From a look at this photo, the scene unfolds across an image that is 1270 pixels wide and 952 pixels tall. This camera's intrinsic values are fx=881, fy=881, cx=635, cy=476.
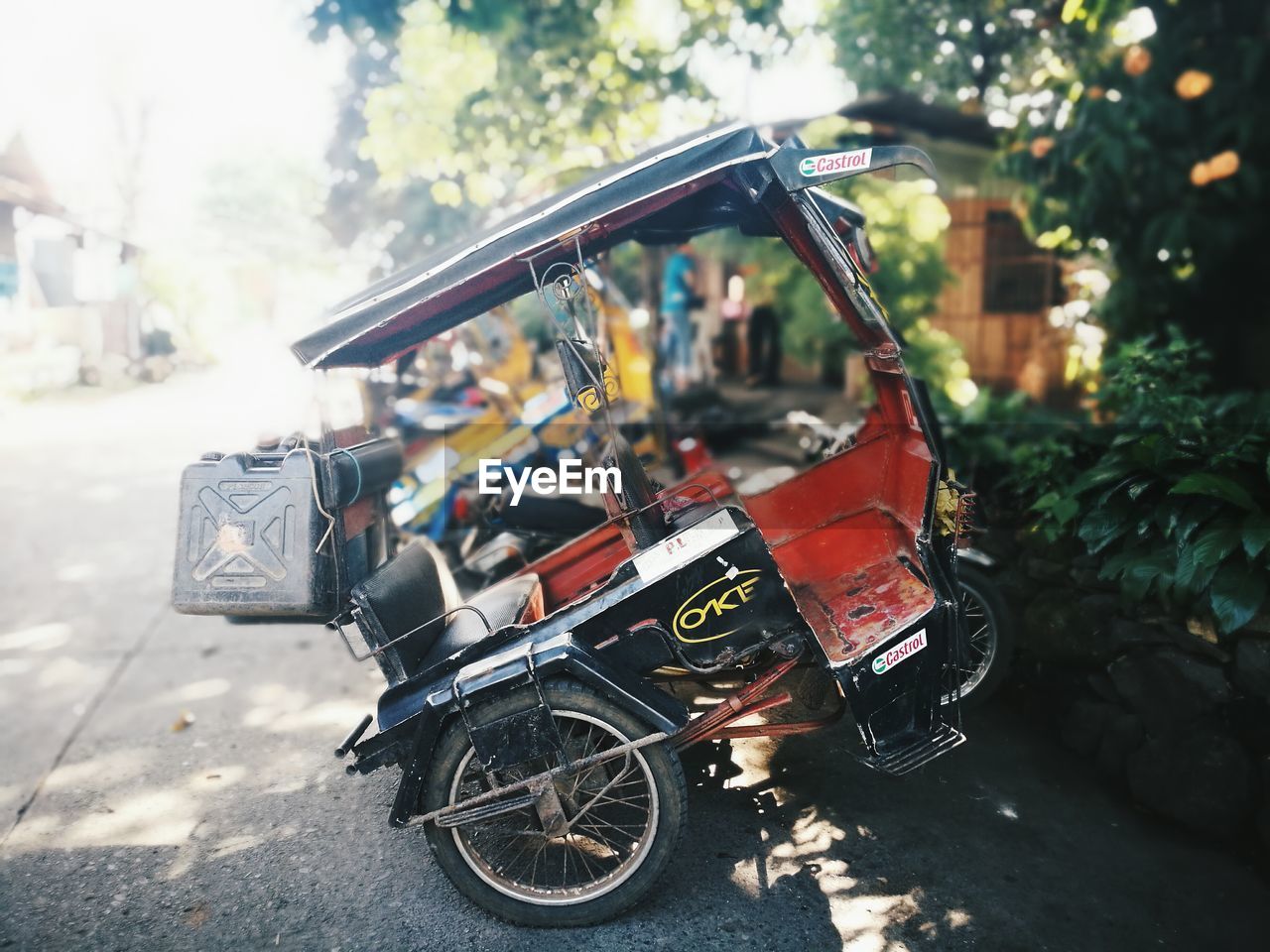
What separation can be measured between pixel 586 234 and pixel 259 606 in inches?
71.4

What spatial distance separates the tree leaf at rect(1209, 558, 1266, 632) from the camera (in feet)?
10.8

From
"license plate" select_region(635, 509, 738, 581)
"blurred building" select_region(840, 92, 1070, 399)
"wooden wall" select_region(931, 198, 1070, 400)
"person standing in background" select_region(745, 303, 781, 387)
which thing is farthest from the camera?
"person standing in background" select_region(745, 303, 781, 387)

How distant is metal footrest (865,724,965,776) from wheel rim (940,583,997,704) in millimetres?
882

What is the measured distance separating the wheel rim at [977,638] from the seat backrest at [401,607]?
93.9 inches

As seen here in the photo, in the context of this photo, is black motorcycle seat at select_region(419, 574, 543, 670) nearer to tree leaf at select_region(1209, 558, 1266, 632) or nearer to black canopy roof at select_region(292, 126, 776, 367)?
black canopy roof at select_region(292, 126, 776, 367)

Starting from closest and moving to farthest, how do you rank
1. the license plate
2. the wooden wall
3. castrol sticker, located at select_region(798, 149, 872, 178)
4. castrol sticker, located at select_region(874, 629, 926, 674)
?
1. castrol sticker, located at select_region(798, 149, 872, 178)
2. the license plate
3. castrol sticker, located at select_region(874, 629, 926, 674)
4. the wooden wall

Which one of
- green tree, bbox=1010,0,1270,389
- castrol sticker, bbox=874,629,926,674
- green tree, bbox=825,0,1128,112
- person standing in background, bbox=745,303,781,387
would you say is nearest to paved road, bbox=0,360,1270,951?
castrol sticker, bbox=874,629,926,674

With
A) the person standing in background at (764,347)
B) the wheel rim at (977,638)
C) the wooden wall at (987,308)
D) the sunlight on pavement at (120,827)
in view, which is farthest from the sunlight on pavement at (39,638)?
the wooden wall at (987,308)

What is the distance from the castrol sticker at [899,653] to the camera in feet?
10.3

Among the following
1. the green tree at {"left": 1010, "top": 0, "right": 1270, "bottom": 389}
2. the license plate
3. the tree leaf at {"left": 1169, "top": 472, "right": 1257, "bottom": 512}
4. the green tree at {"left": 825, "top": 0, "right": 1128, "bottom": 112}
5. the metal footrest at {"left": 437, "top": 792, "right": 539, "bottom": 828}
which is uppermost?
the green tree at {"left": 825, "top": 0, "right": 1128, "bottom": 112}

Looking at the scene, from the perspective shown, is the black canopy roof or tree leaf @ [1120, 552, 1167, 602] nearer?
the black canopy roof

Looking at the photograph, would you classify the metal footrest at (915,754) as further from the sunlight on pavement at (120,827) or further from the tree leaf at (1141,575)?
the sunlight on pavement at (120,827)

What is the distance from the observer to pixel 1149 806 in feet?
11.8

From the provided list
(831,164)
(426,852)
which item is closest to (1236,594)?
(831,164)
